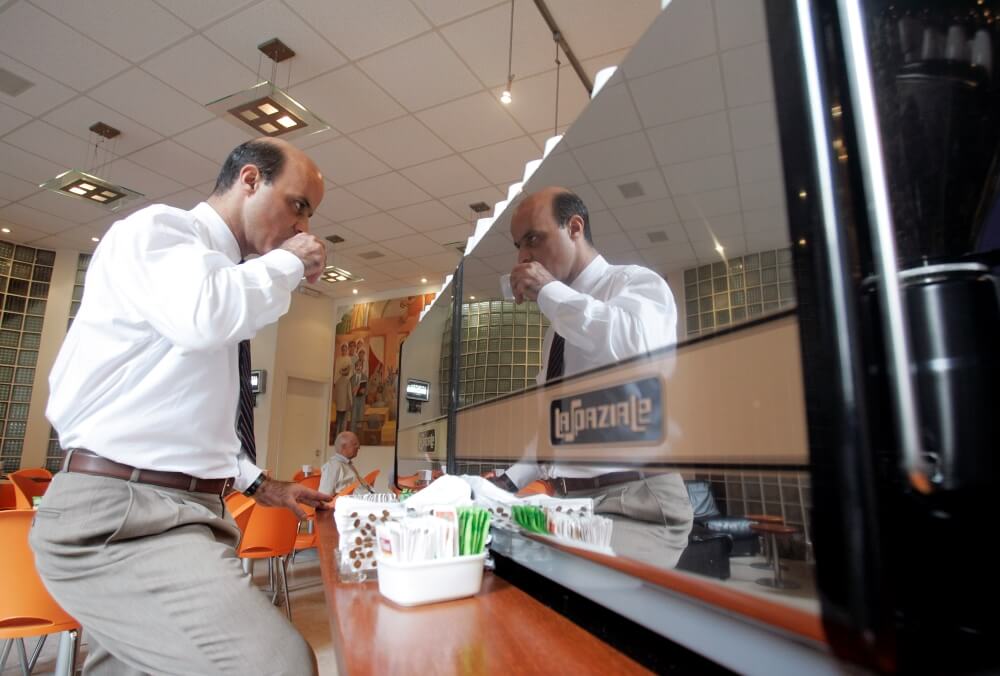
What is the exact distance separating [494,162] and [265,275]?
4.81 metres

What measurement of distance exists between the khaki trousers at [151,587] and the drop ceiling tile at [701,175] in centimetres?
92

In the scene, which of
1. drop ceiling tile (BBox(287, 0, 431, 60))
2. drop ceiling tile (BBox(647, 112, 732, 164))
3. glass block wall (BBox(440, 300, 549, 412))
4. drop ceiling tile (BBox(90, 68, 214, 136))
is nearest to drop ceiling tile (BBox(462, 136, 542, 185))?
drop ceiling tile (BBox(287, 0, 431, 60))

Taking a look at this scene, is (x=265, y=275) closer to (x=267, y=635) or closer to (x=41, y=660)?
(x=267, y=635)

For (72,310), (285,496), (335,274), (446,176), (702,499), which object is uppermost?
(446,176)

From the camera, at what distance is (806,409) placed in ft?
1.30

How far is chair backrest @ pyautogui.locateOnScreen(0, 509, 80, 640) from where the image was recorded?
5.90ft

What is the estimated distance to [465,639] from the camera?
2.34 feet

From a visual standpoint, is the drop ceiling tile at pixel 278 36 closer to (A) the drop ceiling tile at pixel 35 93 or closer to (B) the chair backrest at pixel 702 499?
(A) the drop ceiling tile at pixel 35 93

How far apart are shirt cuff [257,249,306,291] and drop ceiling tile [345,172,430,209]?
16.2 feet

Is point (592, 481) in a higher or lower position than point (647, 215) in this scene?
lower

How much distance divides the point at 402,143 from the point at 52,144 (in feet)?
10.8

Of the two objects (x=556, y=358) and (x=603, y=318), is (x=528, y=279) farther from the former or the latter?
(x=603, y=318)

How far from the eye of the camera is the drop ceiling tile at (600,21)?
355cm

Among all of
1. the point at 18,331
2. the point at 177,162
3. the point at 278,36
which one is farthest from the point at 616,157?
the point at 18,331
